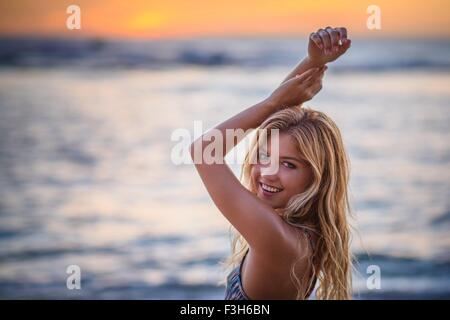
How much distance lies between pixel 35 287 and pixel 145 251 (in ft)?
3.48

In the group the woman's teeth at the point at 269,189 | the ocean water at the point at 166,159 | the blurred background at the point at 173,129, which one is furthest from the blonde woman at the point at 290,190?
the blurred background at the point at 173,129

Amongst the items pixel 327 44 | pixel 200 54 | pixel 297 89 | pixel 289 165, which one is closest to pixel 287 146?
pixel 289 165

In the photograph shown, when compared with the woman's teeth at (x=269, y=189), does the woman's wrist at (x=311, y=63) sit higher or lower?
higher

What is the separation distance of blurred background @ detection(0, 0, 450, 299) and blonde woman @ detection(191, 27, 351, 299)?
3.43 m

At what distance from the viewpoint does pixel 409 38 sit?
13.2 metres

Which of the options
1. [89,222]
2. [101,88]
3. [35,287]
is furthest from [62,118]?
[35,287]

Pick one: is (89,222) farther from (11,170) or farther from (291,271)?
(291,271)

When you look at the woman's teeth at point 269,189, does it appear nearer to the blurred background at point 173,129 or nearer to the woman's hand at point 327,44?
the woman's hand at point 327,44

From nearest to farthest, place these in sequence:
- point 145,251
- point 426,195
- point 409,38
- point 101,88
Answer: point 145,251
point 426,195
point 101,88
point 409,38

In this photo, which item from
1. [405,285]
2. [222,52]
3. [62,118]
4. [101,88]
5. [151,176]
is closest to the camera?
[405,285]

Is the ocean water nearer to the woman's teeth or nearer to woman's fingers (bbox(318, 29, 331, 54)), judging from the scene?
the woman's teeth

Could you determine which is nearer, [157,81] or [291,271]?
[291,271]

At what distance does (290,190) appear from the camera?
2.33m

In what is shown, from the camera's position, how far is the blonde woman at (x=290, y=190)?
2184mm
